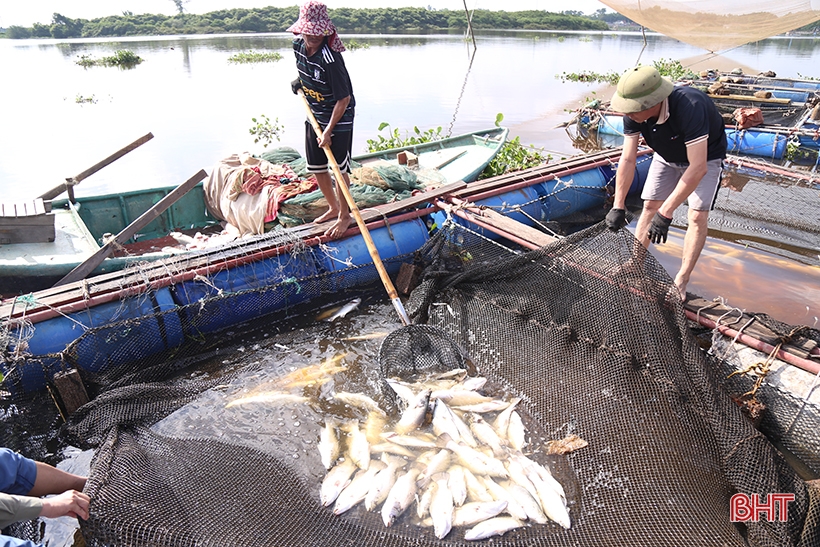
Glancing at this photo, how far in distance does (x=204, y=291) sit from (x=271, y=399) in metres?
1.44

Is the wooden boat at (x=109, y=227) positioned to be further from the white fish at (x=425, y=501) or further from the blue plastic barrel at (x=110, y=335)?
the white fish at (x=425, y=501)

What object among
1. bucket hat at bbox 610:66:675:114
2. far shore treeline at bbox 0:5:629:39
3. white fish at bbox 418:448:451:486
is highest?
far shore treeline at bbox 0:5:629:39

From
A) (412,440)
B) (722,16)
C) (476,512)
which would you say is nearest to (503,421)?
(412,440)

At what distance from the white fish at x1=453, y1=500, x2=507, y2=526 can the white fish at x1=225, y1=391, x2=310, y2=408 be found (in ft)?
6.06

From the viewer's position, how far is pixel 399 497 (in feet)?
11.6

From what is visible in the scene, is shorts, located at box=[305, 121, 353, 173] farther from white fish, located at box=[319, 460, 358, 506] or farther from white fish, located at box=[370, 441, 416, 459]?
white fish, located at box=[319, 460, 358, 506]

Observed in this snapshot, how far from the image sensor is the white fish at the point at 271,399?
457 cm

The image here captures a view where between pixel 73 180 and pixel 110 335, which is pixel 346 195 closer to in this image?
pixel 110 335

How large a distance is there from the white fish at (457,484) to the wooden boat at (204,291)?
2851 millimetres

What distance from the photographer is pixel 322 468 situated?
12.9ft

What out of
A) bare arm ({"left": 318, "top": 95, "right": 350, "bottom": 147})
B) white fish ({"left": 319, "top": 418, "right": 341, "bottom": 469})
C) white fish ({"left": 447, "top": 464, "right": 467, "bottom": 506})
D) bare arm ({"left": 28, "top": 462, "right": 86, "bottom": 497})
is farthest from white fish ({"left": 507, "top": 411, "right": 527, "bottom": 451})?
bare arm ({"left": 318, "top": 95, "right": 350, "bottom": 147})

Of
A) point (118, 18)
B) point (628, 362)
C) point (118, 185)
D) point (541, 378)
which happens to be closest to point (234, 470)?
point (541, 378)

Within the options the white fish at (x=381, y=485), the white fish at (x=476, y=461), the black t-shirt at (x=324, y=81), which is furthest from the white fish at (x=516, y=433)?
the black t-shirt at (x=324, y=81)

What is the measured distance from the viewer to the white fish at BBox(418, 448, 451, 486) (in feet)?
12.3
